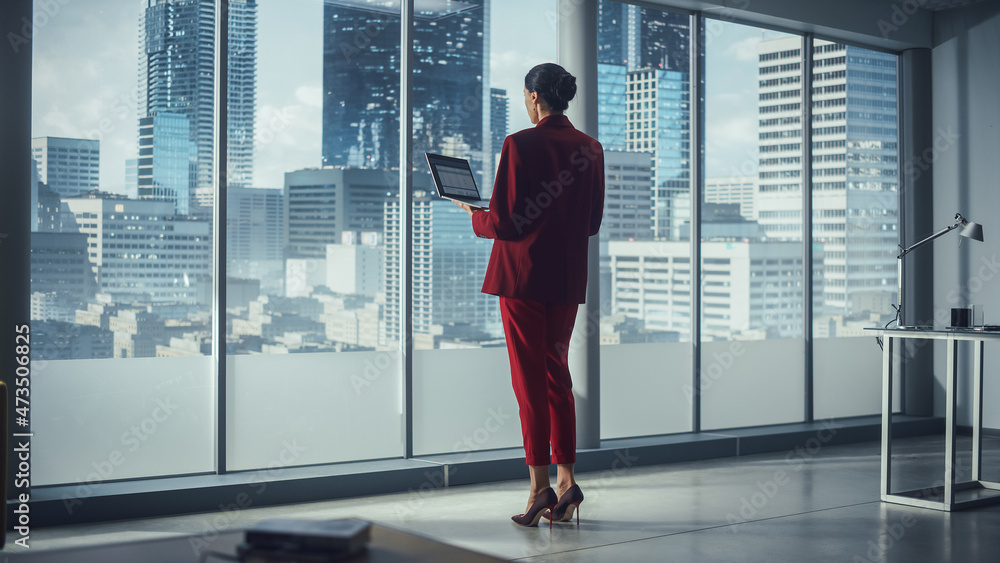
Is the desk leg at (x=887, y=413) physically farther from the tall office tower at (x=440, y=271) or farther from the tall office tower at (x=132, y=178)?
the tall office tower at (x=132, y=178)

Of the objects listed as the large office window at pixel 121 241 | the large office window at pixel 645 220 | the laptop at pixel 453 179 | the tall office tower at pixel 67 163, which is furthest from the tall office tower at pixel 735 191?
the tall office tower at pixel 67 163

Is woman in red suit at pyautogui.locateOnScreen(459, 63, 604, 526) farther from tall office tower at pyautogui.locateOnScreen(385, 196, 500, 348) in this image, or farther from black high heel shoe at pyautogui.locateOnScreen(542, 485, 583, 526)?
tall office tower at pyautogui.locateOnScreen(385, 196, 500, 348)

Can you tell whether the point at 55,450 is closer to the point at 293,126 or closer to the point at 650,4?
the point at 293,126

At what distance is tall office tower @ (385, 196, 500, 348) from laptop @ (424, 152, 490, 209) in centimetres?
89

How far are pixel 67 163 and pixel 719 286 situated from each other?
3639 millimetres

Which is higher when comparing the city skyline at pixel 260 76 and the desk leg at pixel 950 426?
the city skyline at pixel 260 76

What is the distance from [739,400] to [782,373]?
393mm

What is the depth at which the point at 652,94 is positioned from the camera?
5.20 metres

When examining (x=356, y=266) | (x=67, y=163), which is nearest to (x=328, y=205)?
(x=356, y=266)

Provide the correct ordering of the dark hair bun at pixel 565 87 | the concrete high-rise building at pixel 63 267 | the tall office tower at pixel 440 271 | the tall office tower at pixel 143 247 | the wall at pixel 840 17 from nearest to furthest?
the dark hair bun at pixel 565 87
the concrete high-rise building at pixel 63 267
the tall office tower at pixel 143 247
the tall office tower at pixel 440 271
the wall at pixel 840 17

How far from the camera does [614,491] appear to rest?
4203mm

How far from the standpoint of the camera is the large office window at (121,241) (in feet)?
12.1

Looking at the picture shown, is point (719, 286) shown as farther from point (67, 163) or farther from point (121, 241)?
point (67, 163)

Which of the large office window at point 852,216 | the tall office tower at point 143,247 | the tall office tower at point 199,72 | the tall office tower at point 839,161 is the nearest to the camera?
the tall office tower at point 143,247
